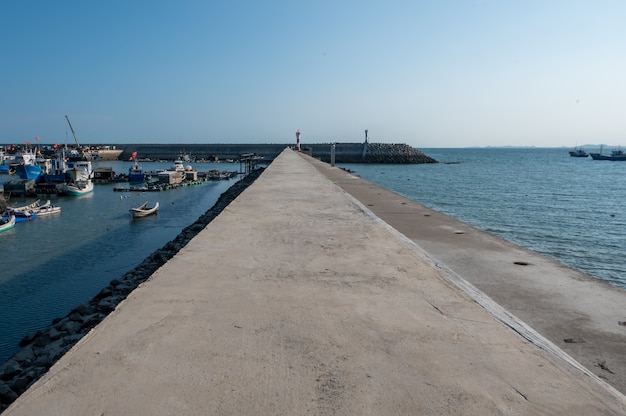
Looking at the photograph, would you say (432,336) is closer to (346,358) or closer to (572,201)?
(346,358)

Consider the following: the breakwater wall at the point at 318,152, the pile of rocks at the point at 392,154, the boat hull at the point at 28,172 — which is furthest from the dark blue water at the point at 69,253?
the pile of rocks at the point at 392,154

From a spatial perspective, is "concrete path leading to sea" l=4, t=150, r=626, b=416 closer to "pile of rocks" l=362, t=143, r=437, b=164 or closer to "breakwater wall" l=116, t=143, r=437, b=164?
"breakwater wall" l=116, t=143, r=437, b=164

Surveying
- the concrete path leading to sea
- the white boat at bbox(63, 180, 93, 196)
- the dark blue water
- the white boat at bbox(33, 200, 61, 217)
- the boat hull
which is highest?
the concrete path leading to sea

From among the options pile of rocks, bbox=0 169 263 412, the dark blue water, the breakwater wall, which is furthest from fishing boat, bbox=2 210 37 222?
the breakwater wall

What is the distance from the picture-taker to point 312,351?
12.0 ft

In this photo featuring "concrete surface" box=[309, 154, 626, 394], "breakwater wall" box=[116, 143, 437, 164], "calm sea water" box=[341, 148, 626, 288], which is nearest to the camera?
"concrete surface" box=[309, 154, 626, 394]

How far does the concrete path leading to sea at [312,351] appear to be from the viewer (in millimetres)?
2941

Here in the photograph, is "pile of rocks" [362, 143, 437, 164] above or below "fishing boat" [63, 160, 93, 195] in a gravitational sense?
above

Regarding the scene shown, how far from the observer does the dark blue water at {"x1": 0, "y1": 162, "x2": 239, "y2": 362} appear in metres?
11.6

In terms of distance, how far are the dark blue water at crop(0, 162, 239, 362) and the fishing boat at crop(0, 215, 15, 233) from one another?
1.10 ft

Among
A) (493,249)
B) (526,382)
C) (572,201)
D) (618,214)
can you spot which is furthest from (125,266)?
(572,201)

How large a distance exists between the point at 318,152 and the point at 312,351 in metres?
98.8

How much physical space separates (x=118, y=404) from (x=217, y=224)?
22.6 ft

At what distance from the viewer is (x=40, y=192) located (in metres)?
40.5
